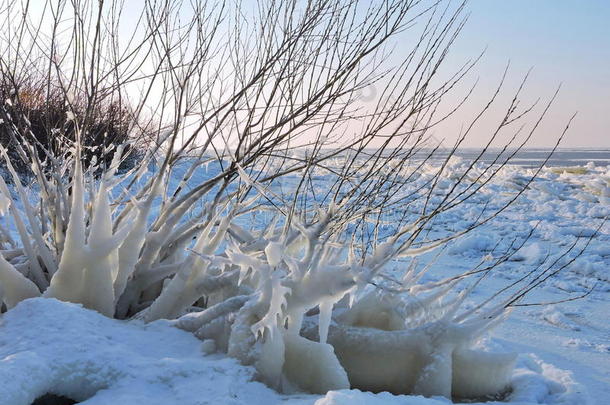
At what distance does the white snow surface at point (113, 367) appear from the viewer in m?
1.65

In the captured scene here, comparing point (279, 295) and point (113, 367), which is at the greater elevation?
point (279, 295)

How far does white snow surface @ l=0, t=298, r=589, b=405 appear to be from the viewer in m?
1.65

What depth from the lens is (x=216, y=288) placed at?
2572 millimetres

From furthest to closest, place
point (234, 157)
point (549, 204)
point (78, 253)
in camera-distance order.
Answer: point (549, 204), point (234, 157), point (78, 253)

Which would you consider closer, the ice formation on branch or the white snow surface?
the white snow surface

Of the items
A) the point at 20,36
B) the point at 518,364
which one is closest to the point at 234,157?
the point at 20,36

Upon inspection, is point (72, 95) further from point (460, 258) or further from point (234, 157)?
point (460, 258)

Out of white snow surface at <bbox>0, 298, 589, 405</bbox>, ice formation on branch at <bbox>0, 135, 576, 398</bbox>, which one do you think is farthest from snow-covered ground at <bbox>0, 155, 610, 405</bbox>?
ice formation on branch at <bbox>0, 135, 576, 398</bbox>

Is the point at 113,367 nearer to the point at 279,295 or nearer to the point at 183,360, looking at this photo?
the point at 183,360

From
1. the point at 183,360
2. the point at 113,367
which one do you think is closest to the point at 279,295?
the point at 183,360

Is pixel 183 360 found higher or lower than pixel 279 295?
lower

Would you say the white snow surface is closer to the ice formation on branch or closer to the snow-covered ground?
the snow-covered ground

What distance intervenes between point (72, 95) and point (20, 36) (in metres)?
0.38

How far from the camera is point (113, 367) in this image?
5.87 feet
